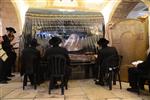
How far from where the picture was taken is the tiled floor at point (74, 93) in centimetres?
574

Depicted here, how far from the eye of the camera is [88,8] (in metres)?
10.1

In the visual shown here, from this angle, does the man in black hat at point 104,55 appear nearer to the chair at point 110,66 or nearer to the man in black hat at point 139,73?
the chair at point 110,66

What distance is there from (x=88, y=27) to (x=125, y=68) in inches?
70.6

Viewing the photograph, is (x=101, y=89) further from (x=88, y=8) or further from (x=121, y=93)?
(x=88, y=8)

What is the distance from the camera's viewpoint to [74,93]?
20.4 ft

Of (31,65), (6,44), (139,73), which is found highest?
(6,44)

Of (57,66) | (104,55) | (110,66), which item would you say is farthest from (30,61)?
(110,66)

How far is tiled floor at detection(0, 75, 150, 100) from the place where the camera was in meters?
5.74

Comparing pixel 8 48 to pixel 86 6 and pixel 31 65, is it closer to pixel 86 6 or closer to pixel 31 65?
pixel 31 65

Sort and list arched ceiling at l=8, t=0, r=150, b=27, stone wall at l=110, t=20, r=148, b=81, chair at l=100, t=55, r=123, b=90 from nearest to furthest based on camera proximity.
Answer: chair at l=100, t=55, r=123, b=90, stone wall at l=110, t=20, r=148, b=81, arched ceiling at l=8, t=0, r=150, b=27

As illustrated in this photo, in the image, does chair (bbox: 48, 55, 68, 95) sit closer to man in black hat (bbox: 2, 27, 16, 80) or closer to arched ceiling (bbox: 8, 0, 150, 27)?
man in black hat (bbox: 2, 27, 16, 80)

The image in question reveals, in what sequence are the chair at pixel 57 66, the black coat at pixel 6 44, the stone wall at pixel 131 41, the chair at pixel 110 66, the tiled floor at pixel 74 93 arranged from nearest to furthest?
1. the tiled floor at pixel 74 93
2. the chair at pixel 57 66
3. the chair at pixel 110 66
4. the stone wall at pixel 131 41
5. the black coat at pixel 6 44

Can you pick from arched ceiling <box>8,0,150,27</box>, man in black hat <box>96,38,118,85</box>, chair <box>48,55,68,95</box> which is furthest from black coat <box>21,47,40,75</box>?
arched ceiling <box>8,0,150,27</box>

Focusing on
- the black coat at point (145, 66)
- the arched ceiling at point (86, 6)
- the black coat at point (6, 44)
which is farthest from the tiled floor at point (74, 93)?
the arched ceiling at point (86, 6)
